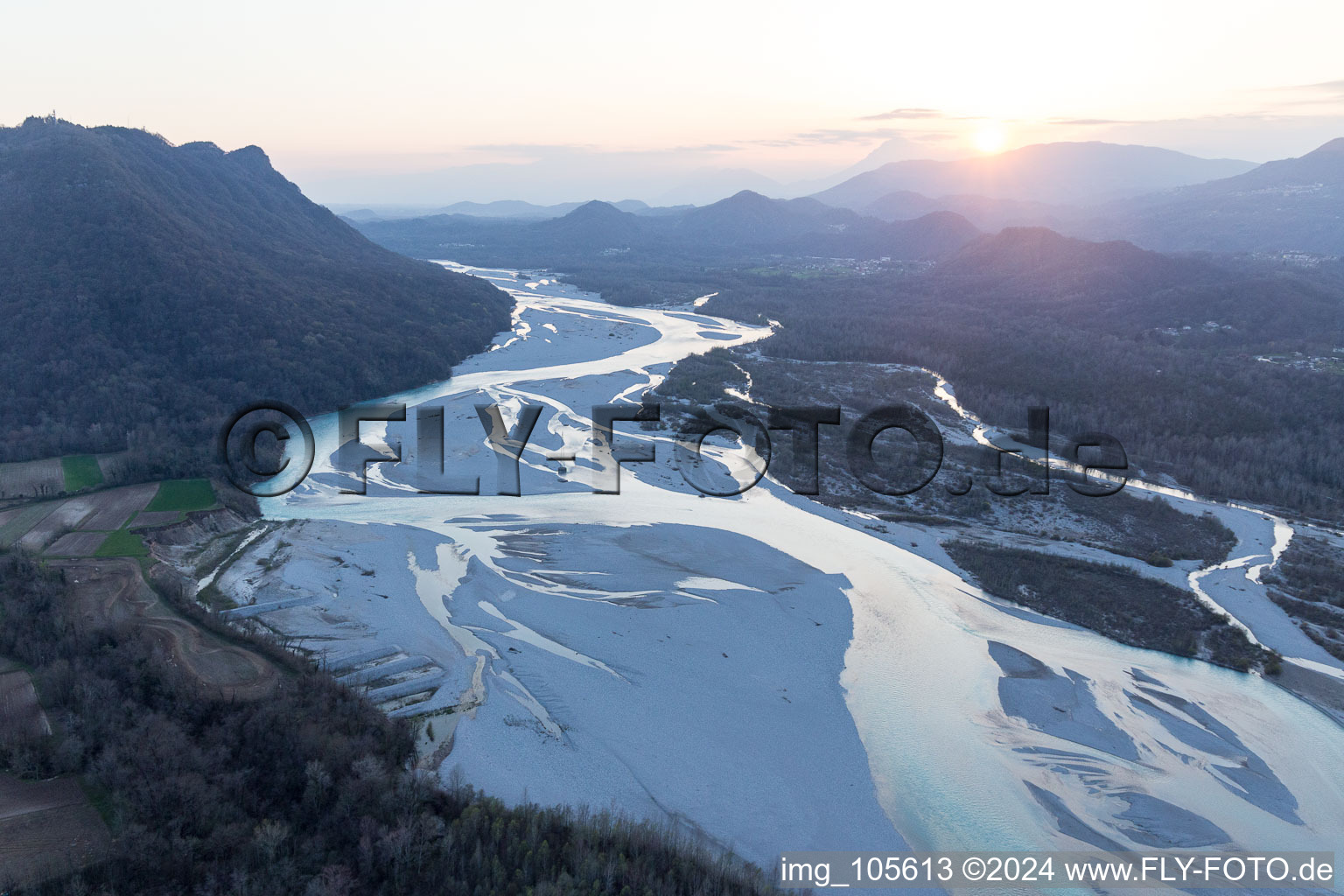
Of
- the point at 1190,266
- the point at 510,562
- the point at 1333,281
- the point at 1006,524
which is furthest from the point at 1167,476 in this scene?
the point at 1333,281

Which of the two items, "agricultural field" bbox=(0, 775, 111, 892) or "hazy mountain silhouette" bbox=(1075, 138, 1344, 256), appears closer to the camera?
"agricultural field" bbox=(0, 775, 111, 892)

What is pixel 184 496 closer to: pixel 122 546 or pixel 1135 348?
pixel 122 546

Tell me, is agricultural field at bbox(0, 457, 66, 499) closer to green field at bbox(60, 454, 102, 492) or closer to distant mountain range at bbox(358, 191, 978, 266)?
green field at bbox(60, 454, 102, 492)

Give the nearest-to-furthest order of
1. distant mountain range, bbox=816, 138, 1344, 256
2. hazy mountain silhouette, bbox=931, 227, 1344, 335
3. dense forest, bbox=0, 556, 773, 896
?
1. dense forest, bbox=0, 556, 773, 896
2. hazy mountain silhouette, bbox=931, 227, 1344, 335
3. distant mountain range, bbox=816, 138, 1344, 256

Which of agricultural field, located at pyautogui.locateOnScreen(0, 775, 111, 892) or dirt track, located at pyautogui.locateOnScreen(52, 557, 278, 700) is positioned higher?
dirt track, located at pyautogui.locateOnScreen(52, 557, 278, 700)

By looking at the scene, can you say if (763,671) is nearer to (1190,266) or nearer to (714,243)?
(1190,266)

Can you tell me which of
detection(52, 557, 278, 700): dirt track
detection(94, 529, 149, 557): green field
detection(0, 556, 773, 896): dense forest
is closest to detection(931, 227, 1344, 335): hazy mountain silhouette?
detection(0, 556, 773, 896): dense forest
